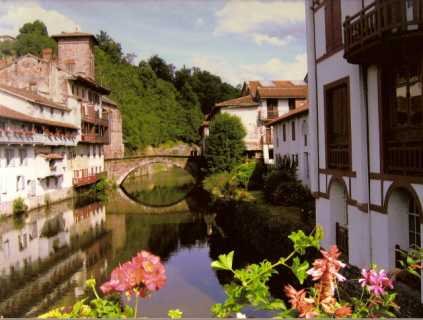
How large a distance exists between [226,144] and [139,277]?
119 feet

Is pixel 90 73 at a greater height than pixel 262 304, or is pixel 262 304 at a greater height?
pixel 90 73

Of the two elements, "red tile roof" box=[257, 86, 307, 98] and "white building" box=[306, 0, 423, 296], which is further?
"red tile roof" box=[257, 86, 307, 98]

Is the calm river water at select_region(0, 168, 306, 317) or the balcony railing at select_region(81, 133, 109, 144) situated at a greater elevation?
the balcony railing at select_region(81, 133, 109, 144)

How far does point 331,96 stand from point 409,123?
4.36 m

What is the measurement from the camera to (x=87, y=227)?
28.5 m

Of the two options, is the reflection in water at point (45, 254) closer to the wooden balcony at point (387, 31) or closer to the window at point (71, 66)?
the wooden balcony at point (387, 31)

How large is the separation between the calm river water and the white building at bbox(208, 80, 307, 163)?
8.04m

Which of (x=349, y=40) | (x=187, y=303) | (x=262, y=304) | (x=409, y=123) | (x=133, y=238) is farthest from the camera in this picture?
(x=133, y=238)

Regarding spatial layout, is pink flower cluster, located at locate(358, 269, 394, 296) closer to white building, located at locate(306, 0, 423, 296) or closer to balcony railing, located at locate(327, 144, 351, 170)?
white building, located at locate(306, 0, 423, 296)

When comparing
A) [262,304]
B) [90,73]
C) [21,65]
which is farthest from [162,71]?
[262,304]

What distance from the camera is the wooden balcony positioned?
880cm

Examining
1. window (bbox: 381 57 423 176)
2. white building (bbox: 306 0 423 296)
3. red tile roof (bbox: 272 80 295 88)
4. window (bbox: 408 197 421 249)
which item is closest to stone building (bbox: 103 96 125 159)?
red tile roof (bbox: 272 80 295 88)

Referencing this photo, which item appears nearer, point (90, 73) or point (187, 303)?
point (187, 303)

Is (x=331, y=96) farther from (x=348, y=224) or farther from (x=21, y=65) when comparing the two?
(x=21, y=65)
